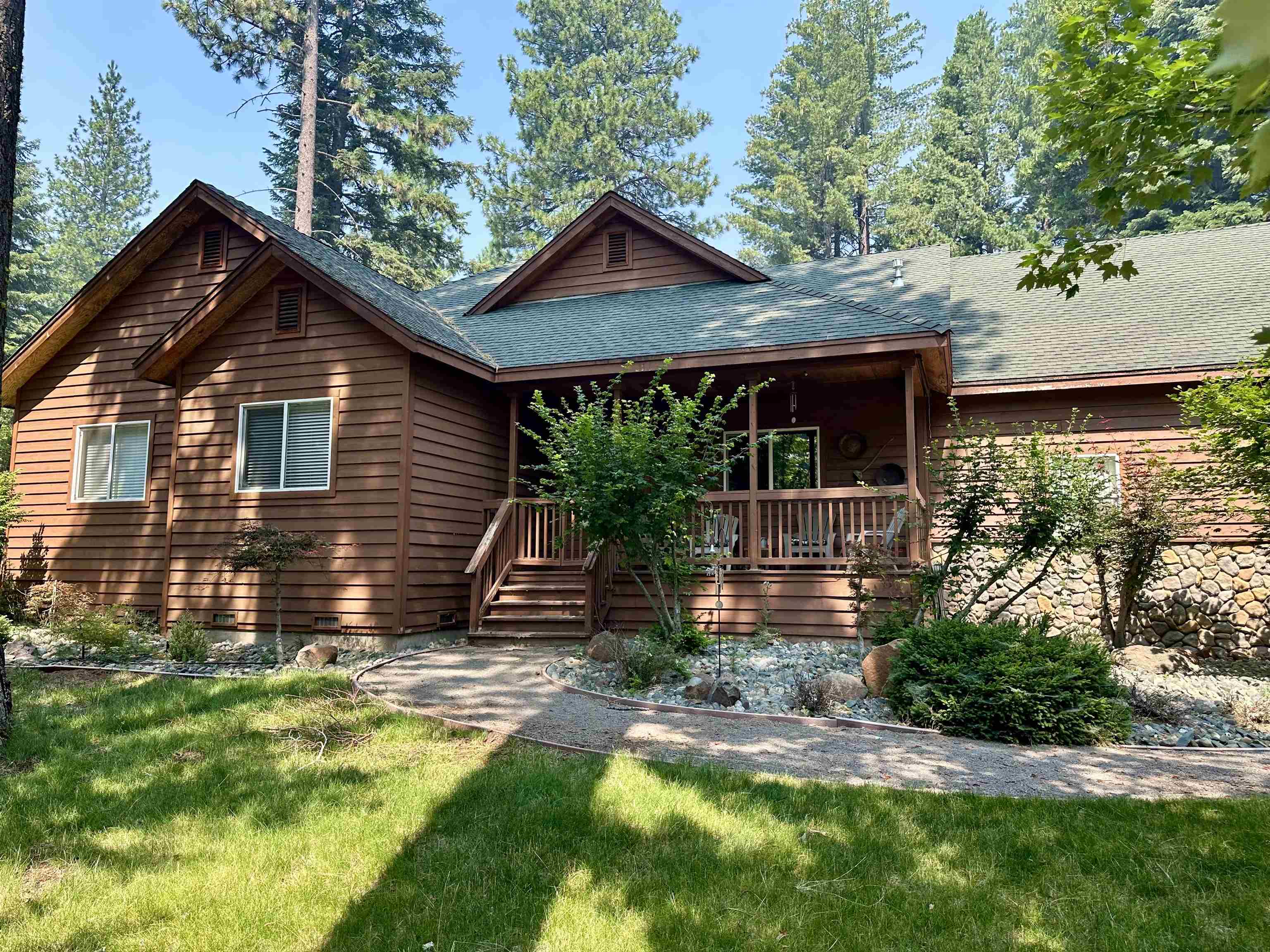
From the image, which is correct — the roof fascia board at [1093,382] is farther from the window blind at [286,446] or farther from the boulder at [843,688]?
the window blind at [286,446]

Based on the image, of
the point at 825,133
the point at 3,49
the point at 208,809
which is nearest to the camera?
the point at 208,809

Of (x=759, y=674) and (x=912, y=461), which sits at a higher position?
(x=912, y=461)

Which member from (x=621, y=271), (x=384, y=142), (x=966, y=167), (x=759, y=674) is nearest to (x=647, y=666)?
(x=759, y=674)

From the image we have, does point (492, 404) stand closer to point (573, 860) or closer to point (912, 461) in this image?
point (912, 461)

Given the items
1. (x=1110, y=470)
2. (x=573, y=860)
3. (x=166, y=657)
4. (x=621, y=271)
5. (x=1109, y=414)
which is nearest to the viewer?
(x=573, y=860)

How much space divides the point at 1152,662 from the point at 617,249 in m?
9.28

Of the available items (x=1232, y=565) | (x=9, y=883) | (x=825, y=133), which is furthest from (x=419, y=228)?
(x=9, y=883)

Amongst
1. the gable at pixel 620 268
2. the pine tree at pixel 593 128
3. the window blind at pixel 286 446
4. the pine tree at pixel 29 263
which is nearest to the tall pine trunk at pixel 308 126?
the pine tree at pixel 593 128

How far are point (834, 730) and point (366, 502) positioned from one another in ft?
20.1

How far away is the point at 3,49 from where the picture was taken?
18.6ft

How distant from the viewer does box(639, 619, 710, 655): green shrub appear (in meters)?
8.12

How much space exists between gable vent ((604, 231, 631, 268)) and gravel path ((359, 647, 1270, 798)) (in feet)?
27.5

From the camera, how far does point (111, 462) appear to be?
12.1 meters

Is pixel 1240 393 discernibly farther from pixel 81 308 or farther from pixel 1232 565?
pixel 81 308
